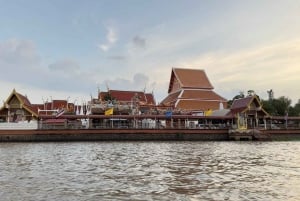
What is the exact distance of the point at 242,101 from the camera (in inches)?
1940

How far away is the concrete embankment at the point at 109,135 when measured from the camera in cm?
3959

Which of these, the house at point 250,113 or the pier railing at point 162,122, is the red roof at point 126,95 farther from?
the house at point 250,113

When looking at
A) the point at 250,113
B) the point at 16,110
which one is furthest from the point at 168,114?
the point at 16,110

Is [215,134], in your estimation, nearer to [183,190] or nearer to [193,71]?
[193,71]

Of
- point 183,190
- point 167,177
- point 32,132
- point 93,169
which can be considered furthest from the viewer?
point 32,132

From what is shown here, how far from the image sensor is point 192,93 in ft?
189

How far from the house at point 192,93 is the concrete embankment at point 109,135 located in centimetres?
1083

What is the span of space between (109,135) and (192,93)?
2055cm

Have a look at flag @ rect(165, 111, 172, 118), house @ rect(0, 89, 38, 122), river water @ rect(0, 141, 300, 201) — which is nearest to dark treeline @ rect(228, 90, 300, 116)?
flag @ rect(165, 111, 172, 118)

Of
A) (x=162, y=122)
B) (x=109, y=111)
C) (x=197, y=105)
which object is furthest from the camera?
(x=197, y=105)

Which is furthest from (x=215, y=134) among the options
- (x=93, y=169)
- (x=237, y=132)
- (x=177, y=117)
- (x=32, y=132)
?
(x=93, y=169)

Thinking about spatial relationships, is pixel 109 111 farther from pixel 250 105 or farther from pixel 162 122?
pixel 250 105

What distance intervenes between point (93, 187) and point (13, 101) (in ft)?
118

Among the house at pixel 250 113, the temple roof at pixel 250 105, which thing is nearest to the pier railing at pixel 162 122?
the house at pixel 250 113
